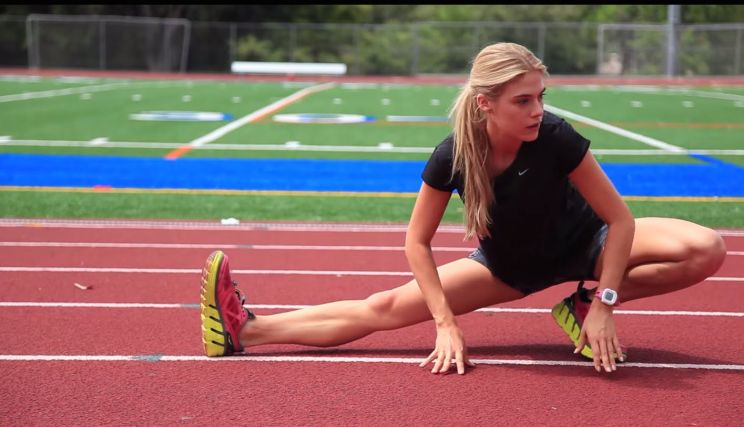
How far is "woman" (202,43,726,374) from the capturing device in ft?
14.8

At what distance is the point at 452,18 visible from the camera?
64.2 m

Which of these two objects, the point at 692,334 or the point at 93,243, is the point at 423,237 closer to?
the point at 692,334

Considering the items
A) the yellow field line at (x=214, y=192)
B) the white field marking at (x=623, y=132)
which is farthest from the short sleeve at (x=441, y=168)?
the white field marking at (x=623, y=132)

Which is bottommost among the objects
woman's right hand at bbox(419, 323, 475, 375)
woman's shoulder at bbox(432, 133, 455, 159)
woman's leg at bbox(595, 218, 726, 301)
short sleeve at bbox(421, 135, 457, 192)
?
woman's right hand at bbox(419, 323, 475, 375)

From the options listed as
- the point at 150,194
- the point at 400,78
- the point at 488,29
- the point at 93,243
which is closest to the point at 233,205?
the point at 150,194

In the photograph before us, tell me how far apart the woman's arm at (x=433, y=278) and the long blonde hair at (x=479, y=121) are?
16 cm

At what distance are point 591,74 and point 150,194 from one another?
130 feet

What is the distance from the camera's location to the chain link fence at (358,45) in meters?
44.8

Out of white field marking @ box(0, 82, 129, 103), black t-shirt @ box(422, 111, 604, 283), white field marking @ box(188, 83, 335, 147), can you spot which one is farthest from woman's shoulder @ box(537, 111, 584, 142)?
white field marking @ box(0, 82, 129, 103)

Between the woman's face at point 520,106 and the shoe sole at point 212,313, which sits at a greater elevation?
the woman's face at point 520,106

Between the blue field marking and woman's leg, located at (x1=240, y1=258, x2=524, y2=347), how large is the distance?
253 inches

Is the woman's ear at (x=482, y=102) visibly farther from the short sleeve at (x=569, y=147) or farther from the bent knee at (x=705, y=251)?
the bent knee at (x=705, y=251)

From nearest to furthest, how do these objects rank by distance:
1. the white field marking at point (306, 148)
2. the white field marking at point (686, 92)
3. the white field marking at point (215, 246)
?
the white field marking at point (215, 246) < the white field marking at point (306, 148) < the white field marking at point (686, 92)

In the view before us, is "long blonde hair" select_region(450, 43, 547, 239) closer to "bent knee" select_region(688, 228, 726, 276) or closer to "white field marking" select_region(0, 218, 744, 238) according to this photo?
"bent knee" select_region(688, 228, 726, 276)
